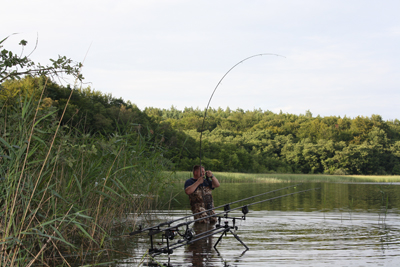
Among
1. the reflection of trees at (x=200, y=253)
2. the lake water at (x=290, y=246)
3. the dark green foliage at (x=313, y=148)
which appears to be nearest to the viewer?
the reflection of trees at (x=200, y=253)

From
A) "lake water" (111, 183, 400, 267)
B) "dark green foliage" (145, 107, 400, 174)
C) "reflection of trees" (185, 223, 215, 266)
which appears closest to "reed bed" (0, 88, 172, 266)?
"lake water" (111, 183, 400, 267)

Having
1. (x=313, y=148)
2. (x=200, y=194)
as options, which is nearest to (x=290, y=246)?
(x=200, y=194)

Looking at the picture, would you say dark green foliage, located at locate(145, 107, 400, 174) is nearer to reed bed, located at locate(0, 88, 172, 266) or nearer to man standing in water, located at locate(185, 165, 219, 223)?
man standing in water, located at locate(185, 165, 219, 223)

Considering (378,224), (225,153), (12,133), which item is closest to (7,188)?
(12,133)

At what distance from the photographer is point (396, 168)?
6456 centimetres

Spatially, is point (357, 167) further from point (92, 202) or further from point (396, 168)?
point (92, 202)

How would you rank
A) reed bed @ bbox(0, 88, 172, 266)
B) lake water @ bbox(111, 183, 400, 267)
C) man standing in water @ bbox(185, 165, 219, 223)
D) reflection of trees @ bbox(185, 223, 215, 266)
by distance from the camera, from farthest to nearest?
→ man standing in water @ bbox(185, 165, 219, 223), lake water @ bbox(111, 183, 400, 267), reflection of trees @ bbox(185, 223, 215, 266), reed bed @ bbox(0, 88, 172, 266)

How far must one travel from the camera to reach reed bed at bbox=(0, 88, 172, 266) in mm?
3664

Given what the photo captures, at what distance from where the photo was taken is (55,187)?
496 centimetres

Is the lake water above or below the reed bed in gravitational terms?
below

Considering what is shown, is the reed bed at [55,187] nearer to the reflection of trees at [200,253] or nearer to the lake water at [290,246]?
the lake water at [290,246]

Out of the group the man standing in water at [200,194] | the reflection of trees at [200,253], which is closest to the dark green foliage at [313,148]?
the man standing in water at [200,194]

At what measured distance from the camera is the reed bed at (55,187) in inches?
144

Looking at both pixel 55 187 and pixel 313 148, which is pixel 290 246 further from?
pixel 313 148
